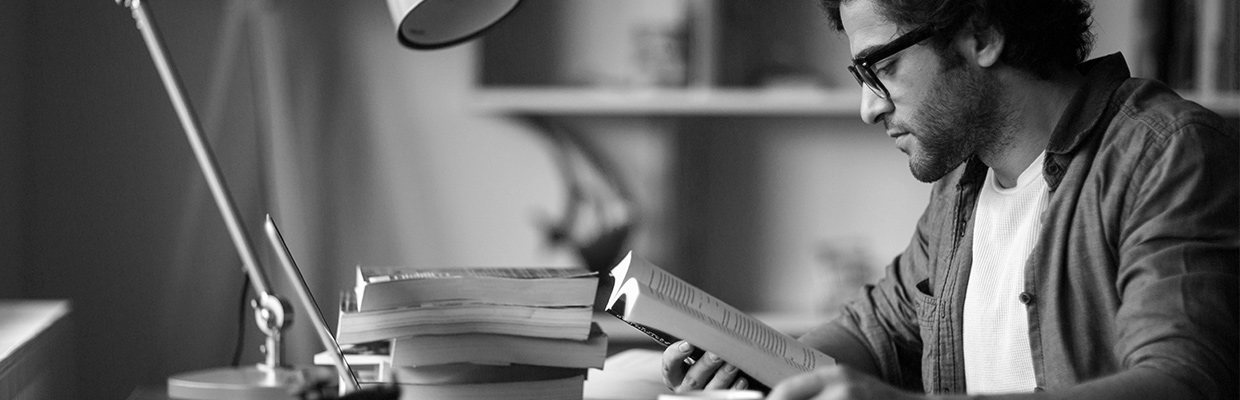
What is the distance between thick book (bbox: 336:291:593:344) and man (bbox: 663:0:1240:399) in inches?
7.7

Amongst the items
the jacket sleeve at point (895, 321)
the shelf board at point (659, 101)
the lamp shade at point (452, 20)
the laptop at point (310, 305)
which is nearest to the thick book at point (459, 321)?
the laptop at point (310, 305)

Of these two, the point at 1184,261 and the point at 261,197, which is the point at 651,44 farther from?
the point at 1184,261

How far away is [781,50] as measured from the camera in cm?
278

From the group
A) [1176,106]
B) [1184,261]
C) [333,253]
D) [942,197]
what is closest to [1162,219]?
[1184,261]

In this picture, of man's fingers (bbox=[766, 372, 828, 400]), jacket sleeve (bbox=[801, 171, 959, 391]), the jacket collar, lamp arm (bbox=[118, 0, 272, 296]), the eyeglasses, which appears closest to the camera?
man's fingers (bbox=[766, 372, 828, 400])

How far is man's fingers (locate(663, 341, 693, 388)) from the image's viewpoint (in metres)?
1.33

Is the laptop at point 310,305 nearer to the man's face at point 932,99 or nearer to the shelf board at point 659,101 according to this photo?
the man's face at point 932,99

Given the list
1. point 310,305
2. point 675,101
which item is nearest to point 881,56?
point 310,305

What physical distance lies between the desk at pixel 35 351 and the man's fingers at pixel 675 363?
0.70 meters

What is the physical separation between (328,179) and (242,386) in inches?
71.0

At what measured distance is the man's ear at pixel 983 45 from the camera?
1.50 m

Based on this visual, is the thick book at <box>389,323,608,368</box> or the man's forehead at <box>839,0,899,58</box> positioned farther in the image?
the man's forehead at <box>839,0,899,58</box>

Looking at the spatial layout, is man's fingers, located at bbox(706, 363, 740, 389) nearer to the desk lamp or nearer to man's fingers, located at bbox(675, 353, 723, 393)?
man's fingers, located at bbox(675, 353, 723, 393)

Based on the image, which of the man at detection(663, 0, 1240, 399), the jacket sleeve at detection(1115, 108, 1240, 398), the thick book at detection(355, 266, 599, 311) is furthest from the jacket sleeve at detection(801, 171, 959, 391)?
the thick book at detection(355, 266, 599, 311)
